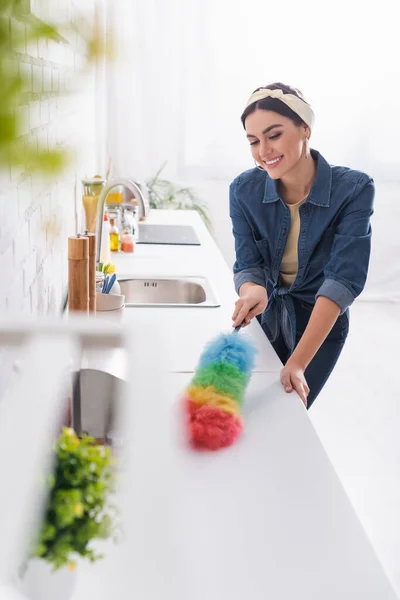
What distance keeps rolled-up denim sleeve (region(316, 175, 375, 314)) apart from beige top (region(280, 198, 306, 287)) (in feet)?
0.42

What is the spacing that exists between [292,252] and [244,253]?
0.44ft

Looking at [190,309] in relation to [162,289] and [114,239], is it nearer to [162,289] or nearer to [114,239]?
[162,289]

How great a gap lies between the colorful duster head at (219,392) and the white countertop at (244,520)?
0.10ft

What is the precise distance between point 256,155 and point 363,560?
41.7 inches

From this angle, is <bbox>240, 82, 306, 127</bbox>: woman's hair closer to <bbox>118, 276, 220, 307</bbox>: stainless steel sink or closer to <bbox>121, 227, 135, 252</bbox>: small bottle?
<bbox>118, 276, 220, 307</bbox>: stainless steel sink

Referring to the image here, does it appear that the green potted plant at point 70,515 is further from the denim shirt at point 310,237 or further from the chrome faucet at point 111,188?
the chrome faucet at point 111,188

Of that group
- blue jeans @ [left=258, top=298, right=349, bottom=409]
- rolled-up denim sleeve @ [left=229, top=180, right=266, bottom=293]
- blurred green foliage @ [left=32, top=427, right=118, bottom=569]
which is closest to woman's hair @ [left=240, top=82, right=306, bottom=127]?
rolled-up denim sleeve @ [left=229, top=180, right=266, bottom=293]

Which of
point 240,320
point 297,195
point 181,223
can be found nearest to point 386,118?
point 181,223

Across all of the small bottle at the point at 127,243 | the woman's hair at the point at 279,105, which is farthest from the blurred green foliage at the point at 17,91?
the small bottle at the point at 127,243

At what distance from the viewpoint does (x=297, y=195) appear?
1728mm

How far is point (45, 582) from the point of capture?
335 mm

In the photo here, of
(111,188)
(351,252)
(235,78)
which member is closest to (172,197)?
(235,78)

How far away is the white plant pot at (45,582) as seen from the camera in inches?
10.7

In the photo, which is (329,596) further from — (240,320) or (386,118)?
(386,118)
